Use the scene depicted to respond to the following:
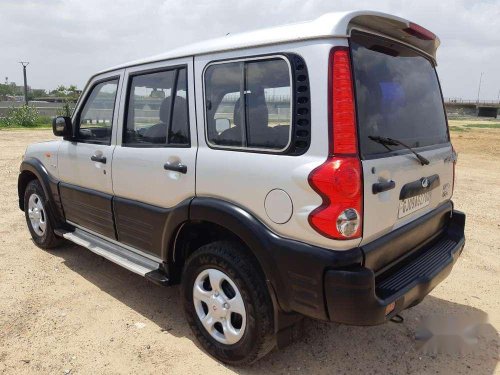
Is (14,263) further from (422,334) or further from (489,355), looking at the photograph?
(489,355)

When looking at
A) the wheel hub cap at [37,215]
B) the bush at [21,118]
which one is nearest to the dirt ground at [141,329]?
the wheel hub cap at [37,215]

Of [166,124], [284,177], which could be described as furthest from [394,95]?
[166,124]

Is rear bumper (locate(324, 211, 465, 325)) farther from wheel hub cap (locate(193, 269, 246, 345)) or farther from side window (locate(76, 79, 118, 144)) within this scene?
side window (locate(76, 79, 118, 144))

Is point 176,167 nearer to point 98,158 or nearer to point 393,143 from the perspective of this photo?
point 98,158

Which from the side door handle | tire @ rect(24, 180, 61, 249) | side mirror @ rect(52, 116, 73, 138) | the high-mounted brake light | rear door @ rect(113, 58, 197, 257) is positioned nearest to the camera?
the high-mounted brake light

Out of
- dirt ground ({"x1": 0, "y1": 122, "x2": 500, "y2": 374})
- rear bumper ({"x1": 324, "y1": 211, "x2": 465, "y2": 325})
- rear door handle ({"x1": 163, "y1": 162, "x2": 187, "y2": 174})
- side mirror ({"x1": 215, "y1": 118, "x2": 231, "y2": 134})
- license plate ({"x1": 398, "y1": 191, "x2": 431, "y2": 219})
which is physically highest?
side mirror ({"x1": 215, "y1": 118, "x2": 231, "y2": 134})

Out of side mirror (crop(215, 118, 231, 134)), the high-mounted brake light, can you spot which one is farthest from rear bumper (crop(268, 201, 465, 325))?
the high-mounted brake light

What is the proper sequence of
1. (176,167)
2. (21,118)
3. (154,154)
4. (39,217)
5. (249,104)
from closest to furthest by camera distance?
(249,104)
(176,167)
(154,154)
(39,217)
(21,118)

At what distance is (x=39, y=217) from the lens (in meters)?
4.80

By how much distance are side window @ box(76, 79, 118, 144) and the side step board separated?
913mm

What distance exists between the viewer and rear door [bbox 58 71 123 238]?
3.67m

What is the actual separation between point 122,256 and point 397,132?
7.69 feet

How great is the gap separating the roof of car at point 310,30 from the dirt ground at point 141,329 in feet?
6.74

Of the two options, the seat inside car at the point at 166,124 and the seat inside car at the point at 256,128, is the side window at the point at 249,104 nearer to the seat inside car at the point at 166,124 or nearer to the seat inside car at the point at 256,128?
the seat inside car at the point at 256,128
